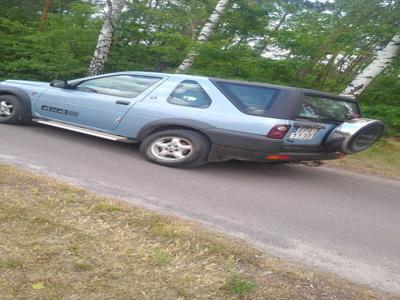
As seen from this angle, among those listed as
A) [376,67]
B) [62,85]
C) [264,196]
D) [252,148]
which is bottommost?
[264,196]

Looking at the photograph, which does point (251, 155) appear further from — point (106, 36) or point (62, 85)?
point (106, 36)

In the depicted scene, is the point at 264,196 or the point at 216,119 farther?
the point at 216,119

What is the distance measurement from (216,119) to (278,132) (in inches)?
35.4

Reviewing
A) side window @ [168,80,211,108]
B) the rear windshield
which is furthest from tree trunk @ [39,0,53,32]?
the rear windshield

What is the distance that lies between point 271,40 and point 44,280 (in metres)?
10.4

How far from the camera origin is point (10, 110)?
7.66 m

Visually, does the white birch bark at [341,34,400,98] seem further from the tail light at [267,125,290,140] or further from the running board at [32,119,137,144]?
the running board at [32,119,137,144]

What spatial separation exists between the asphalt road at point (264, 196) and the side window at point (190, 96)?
1.00 m

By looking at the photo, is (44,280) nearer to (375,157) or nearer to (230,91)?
(230,91)

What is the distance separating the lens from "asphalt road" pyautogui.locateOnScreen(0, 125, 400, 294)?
3.73 meters

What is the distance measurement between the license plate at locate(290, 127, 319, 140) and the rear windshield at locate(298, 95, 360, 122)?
0.55ft

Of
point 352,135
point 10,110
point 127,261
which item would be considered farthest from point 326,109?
point 10,110

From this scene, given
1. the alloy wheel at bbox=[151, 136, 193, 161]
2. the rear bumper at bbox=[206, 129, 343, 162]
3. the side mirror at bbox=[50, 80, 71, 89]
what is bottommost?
the alloy wheel at bbox=[151, 136, 193, 161]

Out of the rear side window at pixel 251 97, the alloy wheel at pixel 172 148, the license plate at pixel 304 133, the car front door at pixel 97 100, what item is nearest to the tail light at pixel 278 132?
the license plate at pixel 304 133
